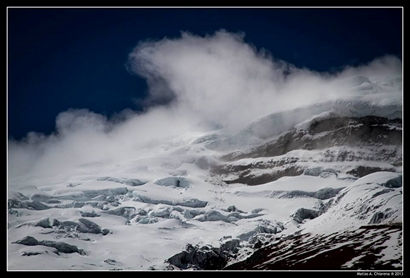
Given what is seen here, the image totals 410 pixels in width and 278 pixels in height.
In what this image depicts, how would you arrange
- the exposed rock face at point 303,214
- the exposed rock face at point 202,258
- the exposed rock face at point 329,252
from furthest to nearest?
the exposed rock face at point 303,214
the exposed rock face at point 202,258
the exposed rock face at point 329,252

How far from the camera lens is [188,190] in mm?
193625

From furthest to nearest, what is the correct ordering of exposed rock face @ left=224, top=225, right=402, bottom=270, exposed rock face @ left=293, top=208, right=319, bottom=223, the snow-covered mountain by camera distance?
1. exposed rock face @ left=293, top=208, right=319, bottom=223
2. the snow-covered mountain
3. exposed rock face @ left=224, top=225, right=402, bottom=270

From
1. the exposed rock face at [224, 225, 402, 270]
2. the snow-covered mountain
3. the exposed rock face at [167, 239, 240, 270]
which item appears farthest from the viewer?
the exposed rock face at [167, 239, 240, 270]

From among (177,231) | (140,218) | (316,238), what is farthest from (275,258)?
(140,218)

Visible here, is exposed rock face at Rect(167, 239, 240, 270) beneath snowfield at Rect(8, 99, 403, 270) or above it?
beneath

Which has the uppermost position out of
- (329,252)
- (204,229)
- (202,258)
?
(204,229)

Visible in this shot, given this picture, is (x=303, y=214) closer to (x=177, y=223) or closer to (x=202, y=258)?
(x=177, y=223)

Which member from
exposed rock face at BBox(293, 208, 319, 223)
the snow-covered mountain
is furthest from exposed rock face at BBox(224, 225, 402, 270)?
exposed rock face at BBox(293, 208, 319, 223)

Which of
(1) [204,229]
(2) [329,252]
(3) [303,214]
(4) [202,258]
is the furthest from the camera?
(3) [303,214]

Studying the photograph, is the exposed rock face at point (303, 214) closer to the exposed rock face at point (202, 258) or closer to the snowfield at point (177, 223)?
the snowfield at point (177, 223)

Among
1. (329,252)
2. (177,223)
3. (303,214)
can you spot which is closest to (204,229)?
(177,223)

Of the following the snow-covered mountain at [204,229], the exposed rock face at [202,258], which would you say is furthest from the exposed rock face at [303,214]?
the exposed rock face at [202,258]

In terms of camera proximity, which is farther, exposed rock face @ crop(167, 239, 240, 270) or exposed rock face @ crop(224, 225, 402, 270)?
exposed rock face @ crop(167, 239, 240, 270)

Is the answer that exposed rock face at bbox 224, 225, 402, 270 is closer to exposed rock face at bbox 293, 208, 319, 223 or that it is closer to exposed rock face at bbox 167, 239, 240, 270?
exposed rock face at bbox 167, 239, 240, 270
